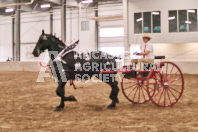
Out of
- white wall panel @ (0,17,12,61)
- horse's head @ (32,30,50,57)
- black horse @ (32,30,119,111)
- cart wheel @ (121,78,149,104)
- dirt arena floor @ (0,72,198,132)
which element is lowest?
dirt arena floor @ (0,72,198,132)

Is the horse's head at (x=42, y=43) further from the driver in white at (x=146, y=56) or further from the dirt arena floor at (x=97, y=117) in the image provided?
the driver in white at (x=146, y=56)

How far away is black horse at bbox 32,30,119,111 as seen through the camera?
246 inches

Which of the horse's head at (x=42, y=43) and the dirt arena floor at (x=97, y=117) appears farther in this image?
the horse's head at (x=42, y=43)

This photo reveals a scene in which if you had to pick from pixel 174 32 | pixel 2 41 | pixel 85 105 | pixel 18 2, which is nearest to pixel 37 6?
pixel 18 2

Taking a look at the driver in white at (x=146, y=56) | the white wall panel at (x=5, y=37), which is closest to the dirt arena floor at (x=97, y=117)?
the driver in white at (x=146, y=56)

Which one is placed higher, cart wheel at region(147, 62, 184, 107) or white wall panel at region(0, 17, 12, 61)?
white wall panel at region(0, 17, 12, 61)

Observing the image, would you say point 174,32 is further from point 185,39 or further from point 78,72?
point 78,72

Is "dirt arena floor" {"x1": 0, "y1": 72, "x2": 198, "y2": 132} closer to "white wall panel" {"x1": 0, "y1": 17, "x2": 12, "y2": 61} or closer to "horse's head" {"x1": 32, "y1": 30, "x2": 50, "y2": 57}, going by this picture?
"horse's head" {"x1": 32, "y1": 30, "x2": 50, "y2": 57}

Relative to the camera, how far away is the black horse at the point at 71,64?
625 cm

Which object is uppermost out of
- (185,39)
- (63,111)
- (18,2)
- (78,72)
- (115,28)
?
(18,2)

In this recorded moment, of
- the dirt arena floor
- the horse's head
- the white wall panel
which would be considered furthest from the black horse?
the white wall panel

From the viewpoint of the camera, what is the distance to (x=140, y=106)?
6.83 metres

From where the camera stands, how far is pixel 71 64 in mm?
6328

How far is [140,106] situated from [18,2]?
27538 millimetres
